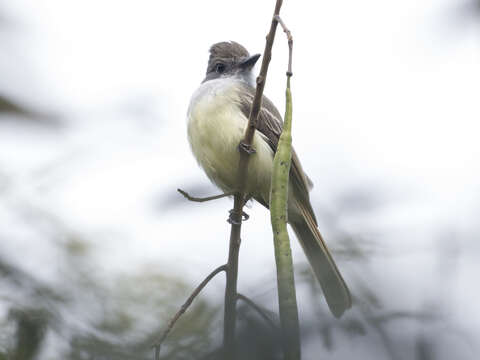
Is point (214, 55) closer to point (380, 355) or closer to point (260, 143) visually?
point (260, 143)

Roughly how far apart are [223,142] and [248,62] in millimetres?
915

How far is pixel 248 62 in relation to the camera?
172 inches

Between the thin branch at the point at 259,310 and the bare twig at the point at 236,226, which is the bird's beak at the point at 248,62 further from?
the thin branch at the point at 259,310

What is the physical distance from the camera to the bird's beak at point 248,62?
4312mm

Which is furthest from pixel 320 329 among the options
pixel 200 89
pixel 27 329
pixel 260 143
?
pixel 200 89

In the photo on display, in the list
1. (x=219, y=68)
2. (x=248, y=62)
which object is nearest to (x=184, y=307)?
(x=248, y=62)

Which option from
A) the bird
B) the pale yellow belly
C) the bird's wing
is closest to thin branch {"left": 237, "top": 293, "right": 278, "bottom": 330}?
the bird

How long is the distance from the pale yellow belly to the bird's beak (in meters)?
0.38

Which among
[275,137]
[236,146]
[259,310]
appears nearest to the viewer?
[259,310]

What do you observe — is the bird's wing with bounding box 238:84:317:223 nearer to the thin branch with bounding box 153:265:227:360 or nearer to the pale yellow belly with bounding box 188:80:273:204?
the pale yellow belly with bounding box 188:80:273:204

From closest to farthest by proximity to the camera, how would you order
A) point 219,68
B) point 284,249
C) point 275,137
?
point 284,249
point 275,137
point 219,68

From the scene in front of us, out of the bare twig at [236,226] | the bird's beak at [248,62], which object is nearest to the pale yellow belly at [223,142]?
the bird's beak at [248,62]

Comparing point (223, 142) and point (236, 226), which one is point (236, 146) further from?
point (236, 226)

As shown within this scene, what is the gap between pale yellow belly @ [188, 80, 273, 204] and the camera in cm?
371
